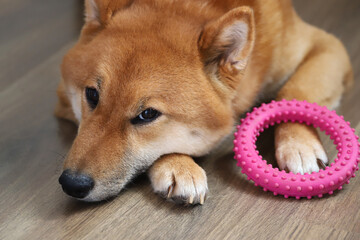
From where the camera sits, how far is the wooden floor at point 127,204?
5.82ft

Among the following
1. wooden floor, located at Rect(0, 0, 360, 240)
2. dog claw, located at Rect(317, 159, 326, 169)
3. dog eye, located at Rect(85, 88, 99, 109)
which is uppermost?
dog claw, located at Rect(317, 159, 326, 169)

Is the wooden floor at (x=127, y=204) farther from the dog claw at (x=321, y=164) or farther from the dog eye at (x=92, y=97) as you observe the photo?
the dog eye at (x=92, y=97)

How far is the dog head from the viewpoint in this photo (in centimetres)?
182

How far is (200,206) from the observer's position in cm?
189

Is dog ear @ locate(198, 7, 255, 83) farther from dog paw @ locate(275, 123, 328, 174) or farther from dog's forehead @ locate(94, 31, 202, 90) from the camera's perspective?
dog paw @ locate(275, 123, 328, 174)

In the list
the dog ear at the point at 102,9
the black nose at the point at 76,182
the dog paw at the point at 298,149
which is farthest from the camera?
the dog ear at the point at 102,9

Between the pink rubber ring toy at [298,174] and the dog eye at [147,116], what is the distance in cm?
35

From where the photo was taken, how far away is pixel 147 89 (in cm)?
184

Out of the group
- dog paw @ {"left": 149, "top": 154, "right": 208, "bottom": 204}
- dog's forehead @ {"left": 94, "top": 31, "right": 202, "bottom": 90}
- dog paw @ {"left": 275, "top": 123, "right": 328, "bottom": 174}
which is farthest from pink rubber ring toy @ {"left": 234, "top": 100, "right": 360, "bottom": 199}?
dog's forehead @ {"left": 94, "top": 31, "right": 202, "bottom": 90}

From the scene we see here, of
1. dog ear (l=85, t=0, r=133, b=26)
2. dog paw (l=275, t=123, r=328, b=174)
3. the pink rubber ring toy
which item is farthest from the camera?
dog ear (l=85, t=0, r=133, b=26)

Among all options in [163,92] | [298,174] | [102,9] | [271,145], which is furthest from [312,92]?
[102,9]

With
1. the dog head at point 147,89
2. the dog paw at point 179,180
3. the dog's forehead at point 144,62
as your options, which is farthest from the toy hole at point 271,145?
the dog's forehead at point 144,62

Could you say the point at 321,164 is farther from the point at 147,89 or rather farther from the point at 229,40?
the point at 147,89

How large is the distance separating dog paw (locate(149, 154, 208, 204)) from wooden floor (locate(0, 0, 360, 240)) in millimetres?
47
